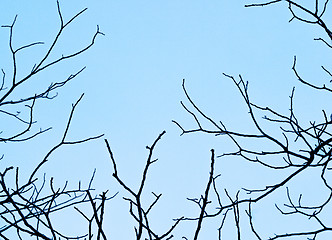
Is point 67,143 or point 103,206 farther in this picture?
point 67,143

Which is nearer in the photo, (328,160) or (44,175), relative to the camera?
(328,160)

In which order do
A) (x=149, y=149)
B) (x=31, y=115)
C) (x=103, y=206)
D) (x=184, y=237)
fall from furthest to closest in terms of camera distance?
(x=31, y=115) → (x=184, y=237) → (x=149, y=149) → (x=103, y=206)

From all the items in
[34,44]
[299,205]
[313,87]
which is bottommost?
[299,205]

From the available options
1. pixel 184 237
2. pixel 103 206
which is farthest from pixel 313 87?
pixel 103 206

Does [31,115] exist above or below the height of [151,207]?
above

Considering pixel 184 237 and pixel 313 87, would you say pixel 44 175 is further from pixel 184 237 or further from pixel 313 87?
pixel 313 87

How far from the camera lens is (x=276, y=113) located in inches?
125

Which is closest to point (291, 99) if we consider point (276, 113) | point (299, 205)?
point (276, 113)

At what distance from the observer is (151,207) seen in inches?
81.7

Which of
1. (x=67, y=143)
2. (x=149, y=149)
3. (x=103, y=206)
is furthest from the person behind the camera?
(x=67, y=143)

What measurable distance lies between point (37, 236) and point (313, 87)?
2.09m

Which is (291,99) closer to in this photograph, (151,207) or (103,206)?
(151,207)

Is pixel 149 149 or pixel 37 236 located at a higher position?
pixel 149 149

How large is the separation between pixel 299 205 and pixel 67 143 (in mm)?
1730
